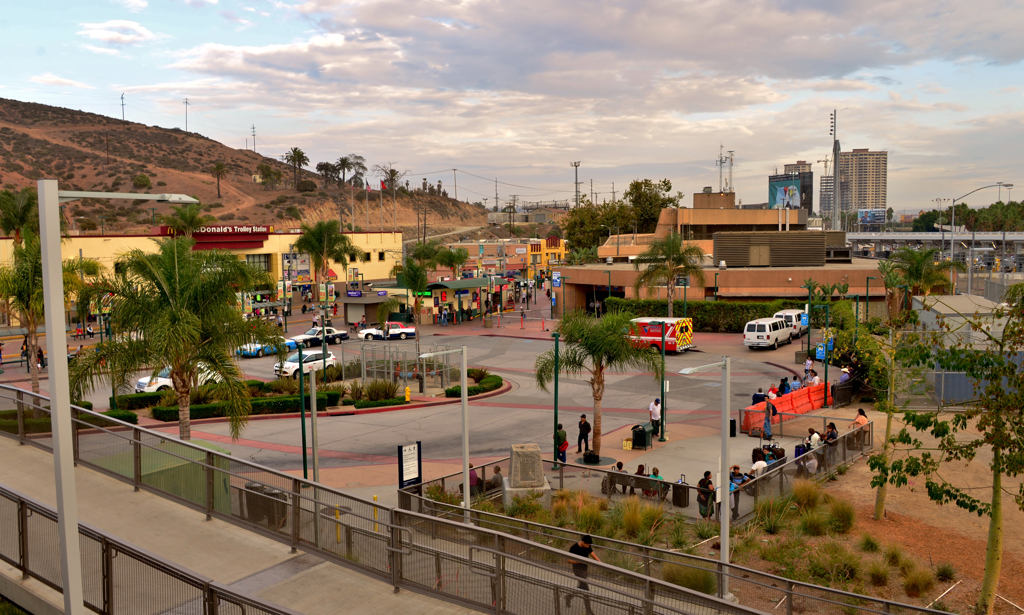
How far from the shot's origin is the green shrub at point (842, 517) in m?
17.1

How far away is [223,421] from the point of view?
3062 cm

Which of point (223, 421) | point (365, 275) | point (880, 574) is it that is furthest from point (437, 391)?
point (365, 275)

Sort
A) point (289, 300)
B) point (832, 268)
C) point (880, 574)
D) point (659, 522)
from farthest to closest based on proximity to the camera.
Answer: point (289, 300), point (832, 268), point (659, 522), point (880, 574)

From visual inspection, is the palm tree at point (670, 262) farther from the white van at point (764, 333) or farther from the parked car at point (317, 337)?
the parked car at point (317, 337)

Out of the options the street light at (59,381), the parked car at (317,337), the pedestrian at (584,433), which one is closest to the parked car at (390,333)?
the parked car at (317,337)

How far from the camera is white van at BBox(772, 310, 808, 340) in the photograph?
165 feet

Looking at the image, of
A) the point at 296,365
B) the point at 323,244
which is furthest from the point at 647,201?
the point at 296,365

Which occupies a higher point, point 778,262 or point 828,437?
point 778,262

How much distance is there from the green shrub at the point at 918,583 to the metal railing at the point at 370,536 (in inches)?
267

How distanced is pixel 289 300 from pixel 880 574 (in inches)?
Answer: 2472

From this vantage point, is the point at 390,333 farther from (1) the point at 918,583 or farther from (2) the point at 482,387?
(1) the point at 918,583

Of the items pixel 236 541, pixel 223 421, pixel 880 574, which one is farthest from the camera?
pixel 223 421

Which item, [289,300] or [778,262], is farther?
[289,300]

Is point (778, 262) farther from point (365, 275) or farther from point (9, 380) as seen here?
point (9, 380)
